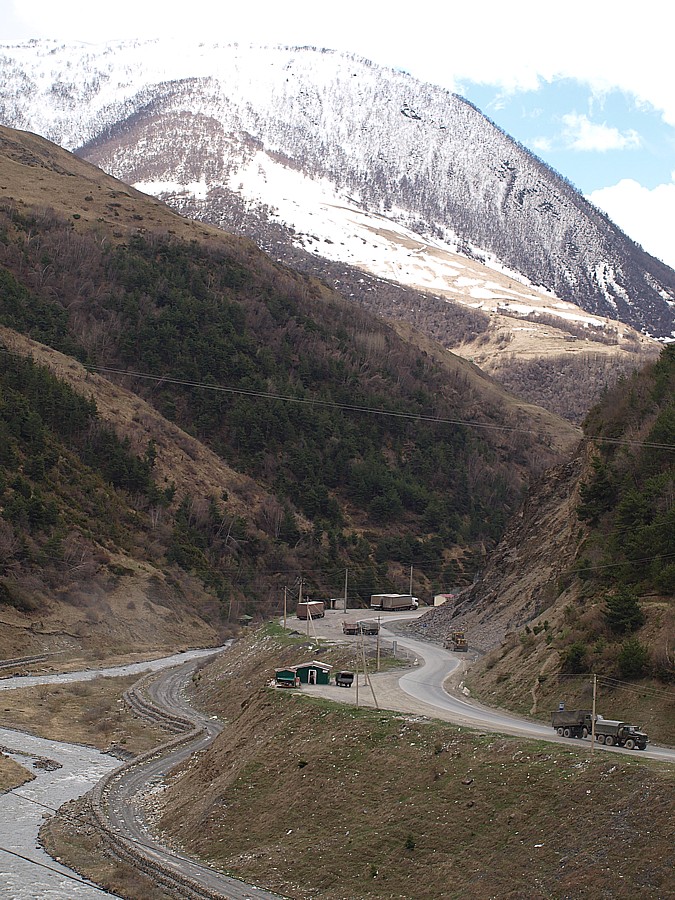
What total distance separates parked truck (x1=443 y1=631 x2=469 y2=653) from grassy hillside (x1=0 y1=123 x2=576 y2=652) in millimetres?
34353

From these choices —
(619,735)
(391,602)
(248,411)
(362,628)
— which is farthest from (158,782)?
(248,411)

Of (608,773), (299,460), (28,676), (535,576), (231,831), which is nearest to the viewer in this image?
(608,773)

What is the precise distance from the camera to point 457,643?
5756 cm

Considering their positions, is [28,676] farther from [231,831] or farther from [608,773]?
[608,773]

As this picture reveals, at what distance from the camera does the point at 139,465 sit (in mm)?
96062

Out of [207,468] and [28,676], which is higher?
[207,468]

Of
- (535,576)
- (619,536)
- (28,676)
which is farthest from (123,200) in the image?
(619,536)

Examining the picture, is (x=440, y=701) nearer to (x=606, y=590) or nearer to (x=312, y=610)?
(x=606, y=590)

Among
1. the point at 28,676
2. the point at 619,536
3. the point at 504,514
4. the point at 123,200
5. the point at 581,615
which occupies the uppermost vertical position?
the point at 123,200

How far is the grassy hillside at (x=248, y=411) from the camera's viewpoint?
324 feet

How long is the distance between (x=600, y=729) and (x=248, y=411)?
92581 millimetres

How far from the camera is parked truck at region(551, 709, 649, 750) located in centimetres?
2841

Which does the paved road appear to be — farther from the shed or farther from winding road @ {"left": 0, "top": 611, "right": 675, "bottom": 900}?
the shed

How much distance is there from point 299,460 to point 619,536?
77.6 m
